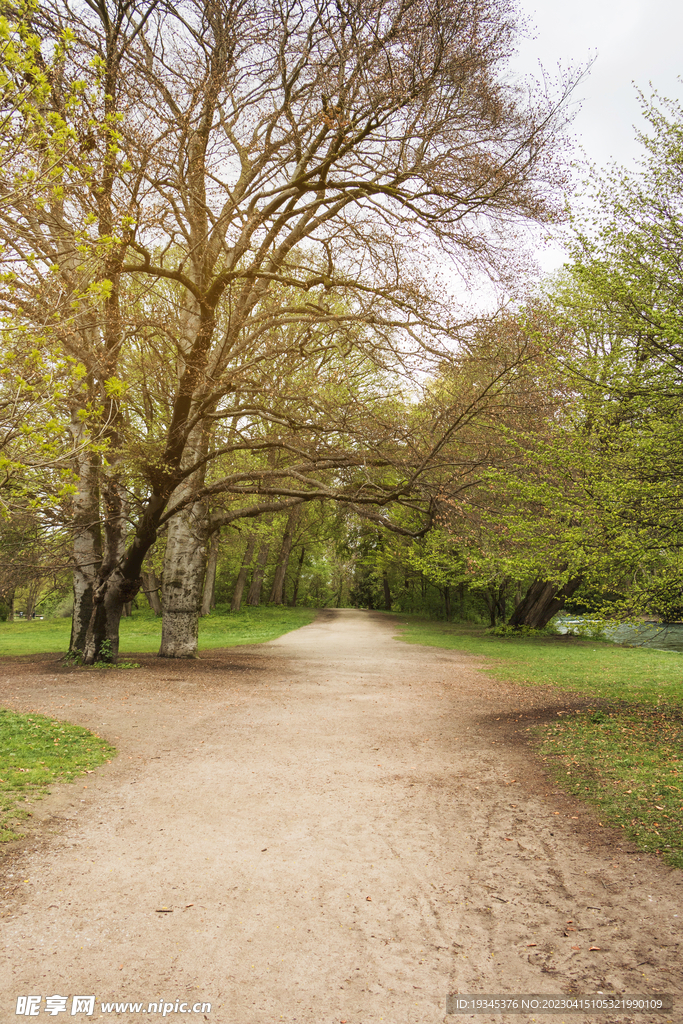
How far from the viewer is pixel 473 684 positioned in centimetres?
1341

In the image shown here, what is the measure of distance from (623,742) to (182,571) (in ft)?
33.8

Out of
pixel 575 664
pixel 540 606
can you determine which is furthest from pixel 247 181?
pixel 540 606

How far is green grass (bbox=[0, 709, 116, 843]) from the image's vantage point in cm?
537

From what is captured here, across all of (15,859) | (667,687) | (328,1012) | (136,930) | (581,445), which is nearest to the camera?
(328,1012)

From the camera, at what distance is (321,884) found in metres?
4.49

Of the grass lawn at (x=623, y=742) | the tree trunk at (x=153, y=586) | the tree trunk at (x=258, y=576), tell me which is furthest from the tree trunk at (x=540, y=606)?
the tree trunk at (x=153, y=586)

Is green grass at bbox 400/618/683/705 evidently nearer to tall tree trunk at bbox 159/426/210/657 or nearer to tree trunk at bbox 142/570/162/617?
tall tree trunk at bbox 159/426/210/657

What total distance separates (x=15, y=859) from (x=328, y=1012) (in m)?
2.73

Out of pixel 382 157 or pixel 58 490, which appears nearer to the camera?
pixel 58 490

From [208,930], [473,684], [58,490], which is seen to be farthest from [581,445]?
Answer: [208,930]

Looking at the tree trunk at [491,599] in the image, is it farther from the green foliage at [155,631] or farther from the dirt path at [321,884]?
the dirt path at [321,884]

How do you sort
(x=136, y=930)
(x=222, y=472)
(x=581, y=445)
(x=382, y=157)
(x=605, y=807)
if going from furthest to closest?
1. (x=222, y=472)
2. (x=382, y=157)
3. (x=581, y=445)
4. (x=605, y=807)
5. (x=136, y=930)

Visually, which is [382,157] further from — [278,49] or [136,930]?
[136,930]

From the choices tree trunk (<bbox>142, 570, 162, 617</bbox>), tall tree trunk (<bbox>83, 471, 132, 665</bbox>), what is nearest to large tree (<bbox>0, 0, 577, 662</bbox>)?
tall tree trunk (<bbox>83, 471, 132, 665</bbox>)
